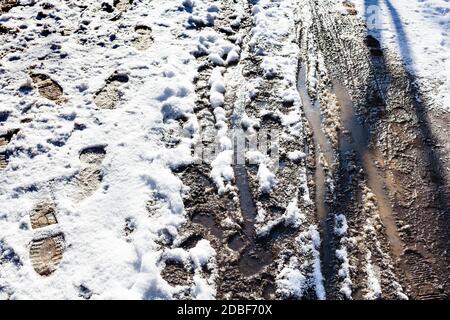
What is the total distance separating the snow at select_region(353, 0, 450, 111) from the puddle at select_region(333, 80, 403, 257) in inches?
36.3

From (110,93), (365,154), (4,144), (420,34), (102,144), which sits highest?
(420,34)

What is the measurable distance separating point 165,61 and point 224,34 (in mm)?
901

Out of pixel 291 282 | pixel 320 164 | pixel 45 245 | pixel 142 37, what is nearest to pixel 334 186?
pixel 320 164

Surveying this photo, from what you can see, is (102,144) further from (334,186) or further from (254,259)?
(334,186)

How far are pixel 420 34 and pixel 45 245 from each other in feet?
15.5

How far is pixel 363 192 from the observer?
3186 mm

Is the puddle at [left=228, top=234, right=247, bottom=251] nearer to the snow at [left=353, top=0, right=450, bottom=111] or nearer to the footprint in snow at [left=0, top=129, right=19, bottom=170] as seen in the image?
the footprint in snow at [left=0, top=129, right=19, bottom=170]

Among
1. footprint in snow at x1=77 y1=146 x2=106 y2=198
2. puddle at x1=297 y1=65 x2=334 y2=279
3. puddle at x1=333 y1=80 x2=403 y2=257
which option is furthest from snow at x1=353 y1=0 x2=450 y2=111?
footprint in snow at x1=77 y1=146 x2=106 y2=198

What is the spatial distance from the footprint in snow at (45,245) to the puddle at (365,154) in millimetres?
2549

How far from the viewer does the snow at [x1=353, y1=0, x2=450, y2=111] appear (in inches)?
161

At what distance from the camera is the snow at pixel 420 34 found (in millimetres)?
4098

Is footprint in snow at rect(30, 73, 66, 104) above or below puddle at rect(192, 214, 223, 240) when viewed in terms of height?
above

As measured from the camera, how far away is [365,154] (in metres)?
3.45

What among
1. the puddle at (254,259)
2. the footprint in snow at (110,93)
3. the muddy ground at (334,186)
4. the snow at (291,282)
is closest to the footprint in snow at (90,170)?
the muddy ground at (334,186)
